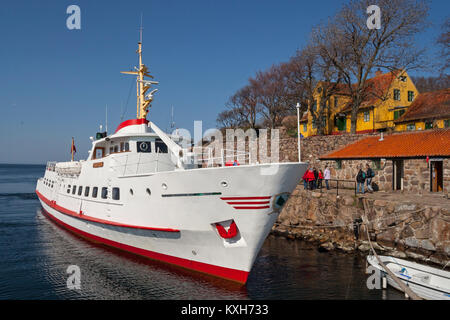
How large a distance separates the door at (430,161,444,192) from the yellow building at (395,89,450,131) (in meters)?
9.42

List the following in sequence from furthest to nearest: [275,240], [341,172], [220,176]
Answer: [341,172] < [275,240] < [220,176]

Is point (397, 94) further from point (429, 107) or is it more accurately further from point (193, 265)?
point (193, 265)

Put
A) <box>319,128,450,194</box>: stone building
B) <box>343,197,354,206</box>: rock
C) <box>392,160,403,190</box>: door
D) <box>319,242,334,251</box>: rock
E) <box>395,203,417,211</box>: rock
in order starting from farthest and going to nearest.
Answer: <box>392,160,403,190</box>: door < <box>319,128,450,194</box>: stone building < <box>343,197,354,206</box>: rock < <box>319,242,334,251</box>: rock < <box>395,203,417,211</box>: rock

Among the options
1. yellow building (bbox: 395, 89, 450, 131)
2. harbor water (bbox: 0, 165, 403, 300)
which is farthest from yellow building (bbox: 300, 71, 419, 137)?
harbor water (bbox: 0, 165, 403, 300)

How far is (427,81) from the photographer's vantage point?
5734 centimetres

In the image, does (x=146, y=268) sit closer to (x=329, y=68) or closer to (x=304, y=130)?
(x=329, y=68)

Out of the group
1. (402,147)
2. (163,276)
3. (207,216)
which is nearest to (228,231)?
(207,216)

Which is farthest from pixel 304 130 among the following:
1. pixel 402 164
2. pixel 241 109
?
pixel 402 164

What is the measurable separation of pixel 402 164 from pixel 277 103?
80.6ft

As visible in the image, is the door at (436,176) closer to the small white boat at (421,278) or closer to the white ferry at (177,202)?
the small white boat at (421,278)

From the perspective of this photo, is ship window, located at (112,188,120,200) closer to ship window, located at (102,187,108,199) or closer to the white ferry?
the white ferry

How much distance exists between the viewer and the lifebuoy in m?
9.53

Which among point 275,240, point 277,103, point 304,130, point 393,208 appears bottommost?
point 275,240

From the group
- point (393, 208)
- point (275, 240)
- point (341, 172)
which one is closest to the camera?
point (393, 208)
